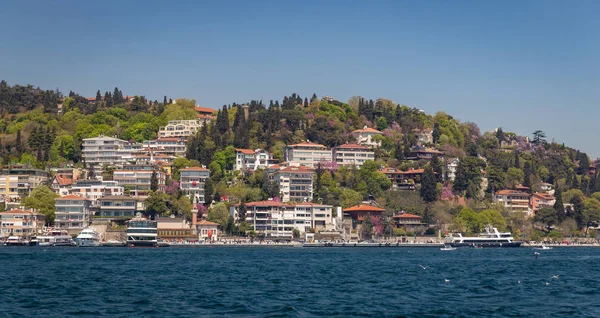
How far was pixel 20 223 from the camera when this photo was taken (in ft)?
389

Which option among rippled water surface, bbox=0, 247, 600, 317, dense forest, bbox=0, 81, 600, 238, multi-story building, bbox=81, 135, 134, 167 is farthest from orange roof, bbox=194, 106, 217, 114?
rippled water surface, bbox=0, 247, 600, 317

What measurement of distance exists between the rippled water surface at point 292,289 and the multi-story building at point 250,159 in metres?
64.5

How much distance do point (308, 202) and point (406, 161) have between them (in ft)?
93.2

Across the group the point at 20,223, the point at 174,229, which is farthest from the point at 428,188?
the point at 20,223

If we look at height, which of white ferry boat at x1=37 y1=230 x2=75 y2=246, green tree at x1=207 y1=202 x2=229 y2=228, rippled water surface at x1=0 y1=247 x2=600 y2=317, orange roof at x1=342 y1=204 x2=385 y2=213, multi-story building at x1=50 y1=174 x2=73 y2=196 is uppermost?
multi-story building at x1=50 y1=174 x2=73 y2=196

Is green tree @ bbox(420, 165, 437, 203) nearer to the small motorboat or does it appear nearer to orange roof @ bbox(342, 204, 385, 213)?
orange roof @ bbox(342, 204, 385, 213)

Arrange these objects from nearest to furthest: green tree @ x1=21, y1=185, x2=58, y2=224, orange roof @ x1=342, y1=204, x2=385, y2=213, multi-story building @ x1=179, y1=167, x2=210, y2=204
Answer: green tree @ x1=21, y1=185, x2=58, y2=224 → orange roof @ x1=342, y1=204, x2=385, y2=213 → multi-story building @ x1=179, y1=167, x2=210, y2=204

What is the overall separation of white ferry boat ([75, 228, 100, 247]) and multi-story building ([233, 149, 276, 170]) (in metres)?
29.6

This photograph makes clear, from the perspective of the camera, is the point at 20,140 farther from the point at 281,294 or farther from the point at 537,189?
the point at 281,294

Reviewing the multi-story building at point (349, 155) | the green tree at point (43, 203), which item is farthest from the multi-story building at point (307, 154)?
the green tree at point (43, 203)

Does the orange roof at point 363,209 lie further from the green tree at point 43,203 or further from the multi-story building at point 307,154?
the green tree at point 43,203

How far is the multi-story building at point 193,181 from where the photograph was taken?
128 meters

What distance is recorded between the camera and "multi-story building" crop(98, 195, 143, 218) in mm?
120188

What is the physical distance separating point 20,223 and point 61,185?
11.5 metres
